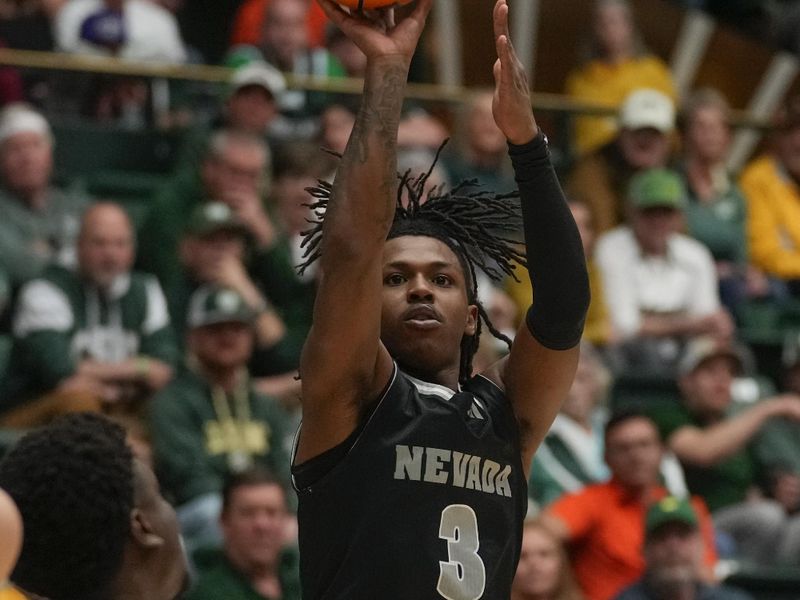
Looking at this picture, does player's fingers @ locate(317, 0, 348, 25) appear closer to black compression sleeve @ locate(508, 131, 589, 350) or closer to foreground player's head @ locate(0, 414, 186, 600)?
black compression sleeve @ locate(508, 131, 589, 350)

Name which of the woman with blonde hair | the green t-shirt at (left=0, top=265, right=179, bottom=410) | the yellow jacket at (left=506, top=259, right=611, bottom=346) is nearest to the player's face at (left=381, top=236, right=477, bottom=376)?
the woman with blonde hair

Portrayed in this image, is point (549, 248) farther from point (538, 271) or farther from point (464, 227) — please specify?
point (464, 227)

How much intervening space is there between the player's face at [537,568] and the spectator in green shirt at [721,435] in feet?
4.55

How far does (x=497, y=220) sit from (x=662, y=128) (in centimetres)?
571

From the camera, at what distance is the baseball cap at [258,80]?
886 cm

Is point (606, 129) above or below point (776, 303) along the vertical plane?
above

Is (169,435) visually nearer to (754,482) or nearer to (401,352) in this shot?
(754,482)

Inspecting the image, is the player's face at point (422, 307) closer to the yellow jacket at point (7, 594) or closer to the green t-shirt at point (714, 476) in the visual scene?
the yellow jacket at point (7, 594)

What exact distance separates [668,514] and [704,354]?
1626 mm

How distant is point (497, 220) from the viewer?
3930 millimetres

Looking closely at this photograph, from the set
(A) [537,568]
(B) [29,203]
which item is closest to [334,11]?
(A) [537,568]

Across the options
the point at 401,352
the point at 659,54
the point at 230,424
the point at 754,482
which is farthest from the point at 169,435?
the point at 659,54

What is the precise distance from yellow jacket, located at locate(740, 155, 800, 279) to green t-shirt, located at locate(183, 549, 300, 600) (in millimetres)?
4468

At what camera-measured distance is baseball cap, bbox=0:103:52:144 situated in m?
7.97
